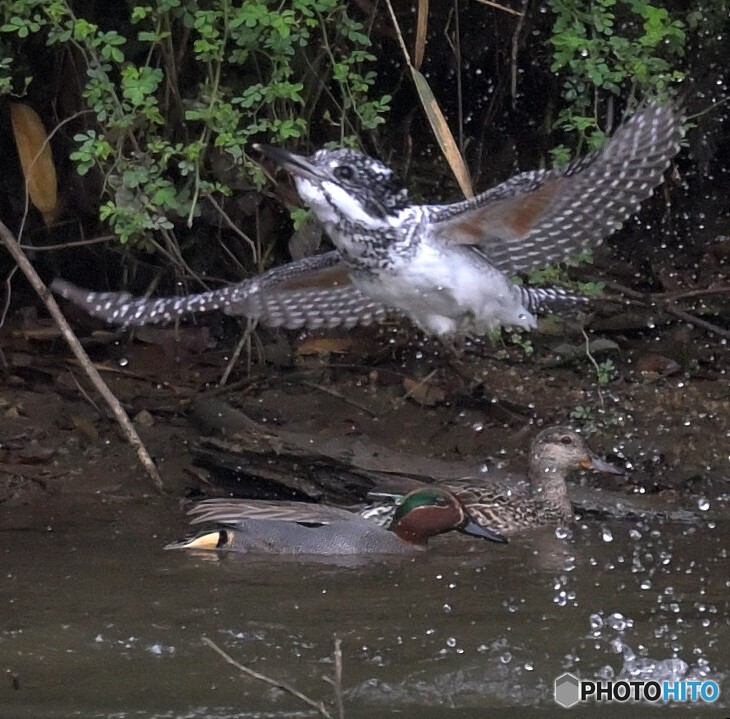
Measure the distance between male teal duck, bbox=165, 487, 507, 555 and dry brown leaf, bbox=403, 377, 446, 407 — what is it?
1.03m

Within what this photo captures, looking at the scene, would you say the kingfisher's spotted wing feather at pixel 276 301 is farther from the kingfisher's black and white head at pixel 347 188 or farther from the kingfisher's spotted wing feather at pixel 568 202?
the kingfisher's spotted wing feather at pixel 568 202

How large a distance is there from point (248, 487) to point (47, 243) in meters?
1.81

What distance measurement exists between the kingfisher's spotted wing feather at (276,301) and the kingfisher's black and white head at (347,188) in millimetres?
397

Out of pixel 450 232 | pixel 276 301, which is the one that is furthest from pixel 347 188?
pixel 276 301

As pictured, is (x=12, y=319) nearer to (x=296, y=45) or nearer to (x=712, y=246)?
(x=296, y=45)

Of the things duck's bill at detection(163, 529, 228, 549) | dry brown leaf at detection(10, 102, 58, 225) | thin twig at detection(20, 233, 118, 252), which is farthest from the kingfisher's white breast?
dry brown leaf at detection(10, 102, 58, 225)

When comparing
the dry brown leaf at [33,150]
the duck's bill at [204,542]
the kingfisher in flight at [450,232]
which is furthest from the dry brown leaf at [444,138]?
the dry brown leaf at [33,150]

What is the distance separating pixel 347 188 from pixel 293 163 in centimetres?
22

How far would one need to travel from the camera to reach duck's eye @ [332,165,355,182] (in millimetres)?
5420

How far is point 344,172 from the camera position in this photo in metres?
A: 5.44

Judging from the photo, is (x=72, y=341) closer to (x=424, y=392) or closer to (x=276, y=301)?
(x=276, y=301)

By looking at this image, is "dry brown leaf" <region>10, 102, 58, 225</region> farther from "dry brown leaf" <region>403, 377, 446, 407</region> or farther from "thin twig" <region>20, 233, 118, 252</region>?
"dry brown leaf" <region>403, 377, 446, 407</region>

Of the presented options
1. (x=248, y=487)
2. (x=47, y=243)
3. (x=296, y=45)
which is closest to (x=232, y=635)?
(x=248, y=487)

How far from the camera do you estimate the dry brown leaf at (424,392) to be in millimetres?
7312
